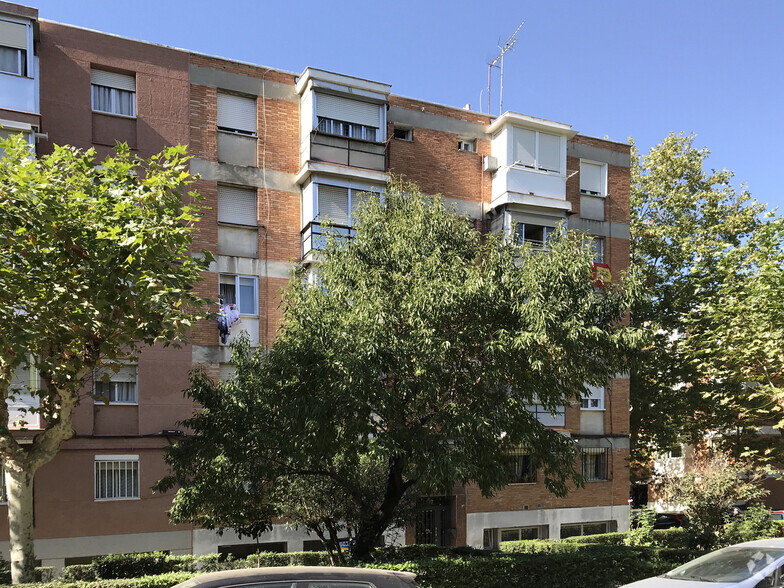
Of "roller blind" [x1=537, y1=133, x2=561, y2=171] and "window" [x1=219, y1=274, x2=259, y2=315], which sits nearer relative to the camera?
"window" [x1=219, y1=274, x2=259, y2=315]

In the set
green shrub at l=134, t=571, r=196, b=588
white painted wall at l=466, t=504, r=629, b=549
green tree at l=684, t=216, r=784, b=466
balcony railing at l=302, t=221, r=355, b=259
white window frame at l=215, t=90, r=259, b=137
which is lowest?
white painted wall at l=466, t=504, r=629, b=549

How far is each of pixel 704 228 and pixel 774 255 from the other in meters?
10.5

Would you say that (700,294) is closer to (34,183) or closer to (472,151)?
(472,151)

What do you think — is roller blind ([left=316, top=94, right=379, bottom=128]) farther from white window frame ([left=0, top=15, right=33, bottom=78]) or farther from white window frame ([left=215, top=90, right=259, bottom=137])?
white window frame ([left=0, top=15, right=33, bottom=78])

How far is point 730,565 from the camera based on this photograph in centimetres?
954

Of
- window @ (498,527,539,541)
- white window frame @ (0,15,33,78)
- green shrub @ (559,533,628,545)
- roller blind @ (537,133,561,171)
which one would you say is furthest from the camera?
roller blind @ (537,133,561,171)

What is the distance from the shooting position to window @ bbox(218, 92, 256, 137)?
61.1 feet

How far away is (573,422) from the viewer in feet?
72.4

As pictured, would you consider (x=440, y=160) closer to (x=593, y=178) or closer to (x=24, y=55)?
A: (x=593, y=178)

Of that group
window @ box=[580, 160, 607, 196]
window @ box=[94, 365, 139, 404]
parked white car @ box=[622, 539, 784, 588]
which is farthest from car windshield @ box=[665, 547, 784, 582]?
window @ box=[580, 160, 607, 196]

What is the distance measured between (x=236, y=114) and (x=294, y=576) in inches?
609

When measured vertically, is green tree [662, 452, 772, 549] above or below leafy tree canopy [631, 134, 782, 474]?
below

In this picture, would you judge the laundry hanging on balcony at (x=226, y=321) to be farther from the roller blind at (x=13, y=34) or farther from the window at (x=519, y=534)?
the window at (x=519, y=534)

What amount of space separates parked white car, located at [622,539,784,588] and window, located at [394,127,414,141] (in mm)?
14385
